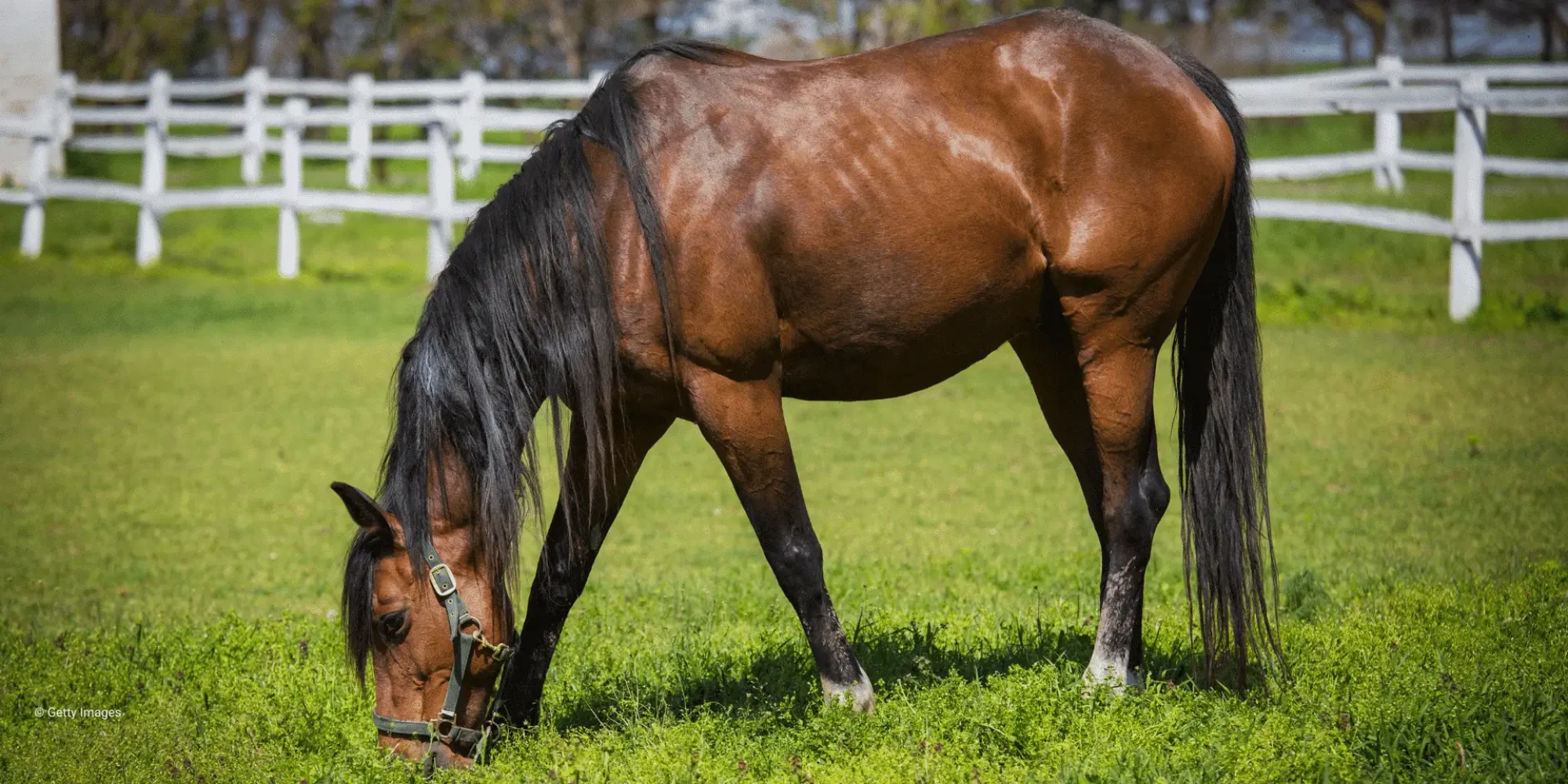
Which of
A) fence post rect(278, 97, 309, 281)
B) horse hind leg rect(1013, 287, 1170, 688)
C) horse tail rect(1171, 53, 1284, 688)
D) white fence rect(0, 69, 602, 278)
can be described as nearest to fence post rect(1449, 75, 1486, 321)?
horse tail rect(1171, 53, 1284, 688)

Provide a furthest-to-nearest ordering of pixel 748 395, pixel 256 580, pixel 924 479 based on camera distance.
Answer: pixel 924 479, pixel 256 580, pixel 748 395

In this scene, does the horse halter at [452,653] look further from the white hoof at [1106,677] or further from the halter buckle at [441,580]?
the white hoof at [1106,677]

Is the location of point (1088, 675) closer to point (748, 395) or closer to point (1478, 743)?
point (1478, 743)

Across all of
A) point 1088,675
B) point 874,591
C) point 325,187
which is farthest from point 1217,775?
point 325,187

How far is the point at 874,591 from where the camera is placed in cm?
551

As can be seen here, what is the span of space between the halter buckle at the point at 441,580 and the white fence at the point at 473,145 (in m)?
7.53

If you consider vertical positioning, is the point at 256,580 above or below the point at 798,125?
below

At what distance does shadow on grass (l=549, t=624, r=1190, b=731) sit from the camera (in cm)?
407

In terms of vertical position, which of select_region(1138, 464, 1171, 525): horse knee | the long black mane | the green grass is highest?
the long black mane

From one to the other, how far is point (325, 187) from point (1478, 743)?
77.4 ft

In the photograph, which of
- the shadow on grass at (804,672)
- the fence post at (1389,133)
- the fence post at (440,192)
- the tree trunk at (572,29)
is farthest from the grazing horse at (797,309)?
the tree trunk at (572,29)

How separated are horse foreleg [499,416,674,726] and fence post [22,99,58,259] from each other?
15555 millimetres

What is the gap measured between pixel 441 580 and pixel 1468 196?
9568 millimetres

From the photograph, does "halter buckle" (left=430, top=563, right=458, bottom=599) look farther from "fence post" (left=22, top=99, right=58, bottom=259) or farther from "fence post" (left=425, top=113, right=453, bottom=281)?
"fence post" (left=22, top=99, right=58, bottom=259)
